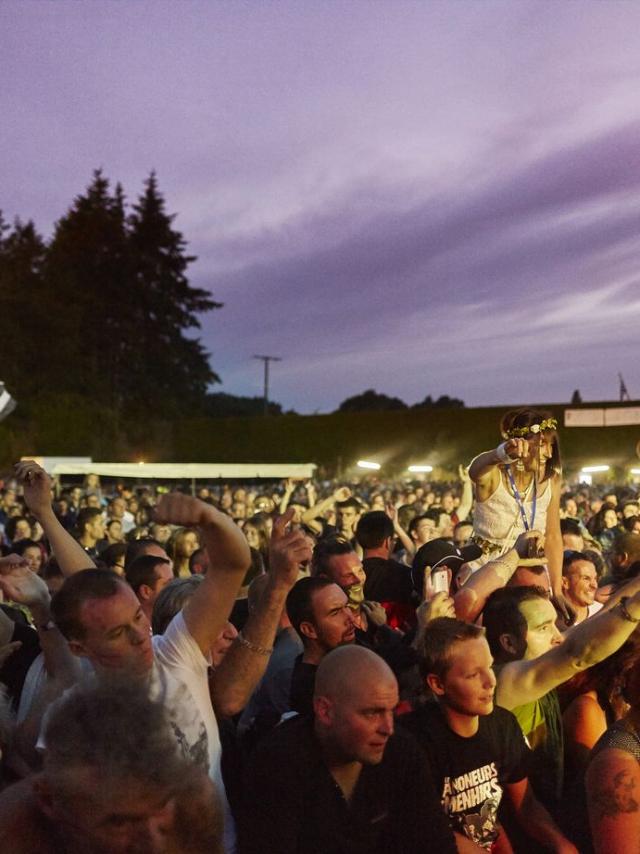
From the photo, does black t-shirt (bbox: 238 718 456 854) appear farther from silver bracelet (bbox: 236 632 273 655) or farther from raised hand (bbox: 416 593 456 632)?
raised hand (bbox: 416 593 456 632)

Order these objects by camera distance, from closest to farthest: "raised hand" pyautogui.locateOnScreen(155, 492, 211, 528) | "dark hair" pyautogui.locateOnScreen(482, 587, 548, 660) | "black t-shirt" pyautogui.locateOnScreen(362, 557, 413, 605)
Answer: "raised hand" pyautogui.locateOnScreen(155, 492, 211, 528)
"dark hair" pyautogui.locateOnScreen(482, 587, 548, 660)
"black t-shirt" pyautogui.locateOnScreen(362, 557, 413, 605)

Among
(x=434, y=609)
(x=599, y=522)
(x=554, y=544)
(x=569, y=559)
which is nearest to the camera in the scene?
(x=434, y=609)

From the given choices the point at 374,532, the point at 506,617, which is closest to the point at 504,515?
the point at 506,617

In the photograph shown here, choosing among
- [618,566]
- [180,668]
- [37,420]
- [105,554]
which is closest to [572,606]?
[618,566]

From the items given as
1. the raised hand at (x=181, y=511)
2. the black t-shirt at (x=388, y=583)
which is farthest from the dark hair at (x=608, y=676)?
the black t-shirt at (x=388, y=583)

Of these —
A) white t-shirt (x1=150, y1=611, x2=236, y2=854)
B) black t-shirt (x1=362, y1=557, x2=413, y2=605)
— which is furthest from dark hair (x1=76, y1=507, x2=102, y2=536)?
white t-shirt (x1=150, y1=611, x2=236, y2=854)

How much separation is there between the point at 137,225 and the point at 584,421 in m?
35.2

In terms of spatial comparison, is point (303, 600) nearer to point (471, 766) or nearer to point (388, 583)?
point (471, 766)

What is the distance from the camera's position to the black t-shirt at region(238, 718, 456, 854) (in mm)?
2297

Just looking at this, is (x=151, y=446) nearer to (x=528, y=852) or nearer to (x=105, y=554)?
(x=105, y=554)

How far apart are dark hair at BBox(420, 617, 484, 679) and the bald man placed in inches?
16.6

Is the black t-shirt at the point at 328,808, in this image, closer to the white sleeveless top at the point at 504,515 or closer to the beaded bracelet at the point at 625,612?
the beaded bracelet at the point at 625,612

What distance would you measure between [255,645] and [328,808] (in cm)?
64

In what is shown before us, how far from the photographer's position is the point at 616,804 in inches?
93.4
